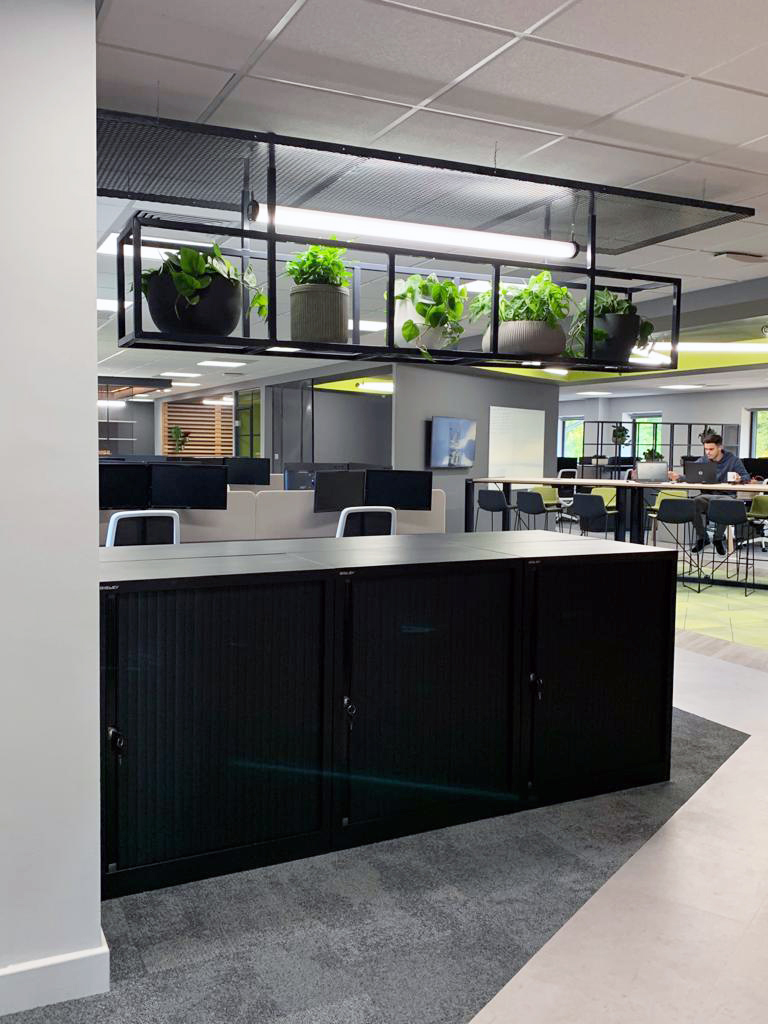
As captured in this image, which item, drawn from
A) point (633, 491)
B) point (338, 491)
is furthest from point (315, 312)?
point (633, 491)

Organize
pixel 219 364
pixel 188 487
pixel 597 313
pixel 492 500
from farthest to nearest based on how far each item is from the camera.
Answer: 1. pixel 219 364
2. pixel 492 500
3. pixel 188 487
4. pixel 597 313

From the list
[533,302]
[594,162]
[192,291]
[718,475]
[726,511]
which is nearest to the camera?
[192,291]

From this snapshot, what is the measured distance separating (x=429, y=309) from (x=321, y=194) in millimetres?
968

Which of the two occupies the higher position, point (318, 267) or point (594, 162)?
point (594, 162)

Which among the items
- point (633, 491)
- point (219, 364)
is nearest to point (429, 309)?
point (633, 491)

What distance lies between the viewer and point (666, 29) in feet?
9.91

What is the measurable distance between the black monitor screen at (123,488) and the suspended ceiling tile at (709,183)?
3.31m

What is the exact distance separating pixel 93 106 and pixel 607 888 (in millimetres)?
2454

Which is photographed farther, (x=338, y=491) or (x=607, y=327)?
(x=338, y=491)

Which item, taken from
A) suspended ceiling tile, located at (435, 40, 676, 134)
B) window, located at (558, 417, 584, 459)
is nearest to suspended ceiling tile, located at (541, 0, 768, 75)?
suspended ceiling tile, located at (435, 40, 676, 134)

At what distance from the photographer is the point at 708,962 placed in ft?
7.20

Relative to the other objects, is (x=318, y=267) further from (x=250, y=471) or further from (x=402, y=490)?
(x=250, y=471)

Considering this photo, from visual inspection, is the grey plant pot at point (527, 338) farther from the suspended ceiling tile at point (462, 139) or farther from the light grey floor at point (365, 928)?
the light grey floor at point (365, 928)

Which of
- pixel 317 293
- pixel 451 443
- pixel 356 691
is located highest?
pixel 317 293
